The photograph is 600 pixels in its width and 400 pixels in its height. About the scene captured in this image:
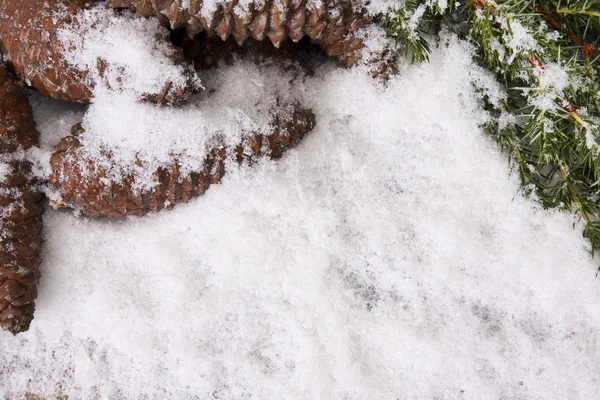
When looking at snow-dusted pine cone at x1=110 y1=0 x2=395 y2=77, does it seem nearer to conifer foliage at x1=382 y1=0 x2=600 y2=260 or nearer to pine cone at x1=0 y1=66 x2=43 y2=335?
conifer foliage at x1=382 y1=0 x2=600 y2=260

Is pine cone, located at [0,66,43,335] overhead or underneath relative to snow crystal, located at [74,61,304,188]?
underneath

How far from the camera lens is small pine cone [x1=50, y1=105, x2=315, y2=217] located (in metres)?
0.94

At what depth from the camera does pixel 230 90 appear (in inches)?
40.4

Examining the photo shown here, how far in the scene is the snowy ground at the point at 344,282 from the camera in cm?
103

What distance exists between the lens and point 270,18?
91 centimetres

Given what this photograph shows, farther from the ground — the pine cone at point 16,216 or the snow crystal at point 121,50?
the snow crystal at point 121,50

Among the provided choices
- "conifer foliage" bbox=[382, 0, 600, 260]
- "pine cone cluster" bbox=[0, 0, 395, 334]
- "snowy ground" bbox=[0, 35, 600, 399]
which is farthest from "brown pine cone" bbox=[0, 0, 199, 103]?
"conifer foliage" bbox=[382, 0, 600, 260]

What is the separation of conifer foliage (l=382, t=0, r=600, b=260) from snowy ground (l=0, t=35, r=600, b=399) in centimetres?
5

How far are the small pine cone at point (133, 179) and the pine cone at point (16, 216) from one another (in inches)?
2.0

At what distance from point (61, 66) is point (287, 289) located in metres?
0.53

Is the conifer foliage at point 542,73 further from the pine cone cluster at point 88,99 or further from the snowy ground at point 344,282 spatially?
the pine cone cluster at point 88,99

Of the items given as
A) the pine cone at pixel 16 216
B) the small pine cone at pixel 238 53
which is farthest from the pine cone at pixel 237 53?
the pine cone at pixel 16 216

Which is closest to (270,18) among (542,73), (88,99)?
(88,99)

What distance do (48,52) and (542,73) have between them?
778 millimetres
